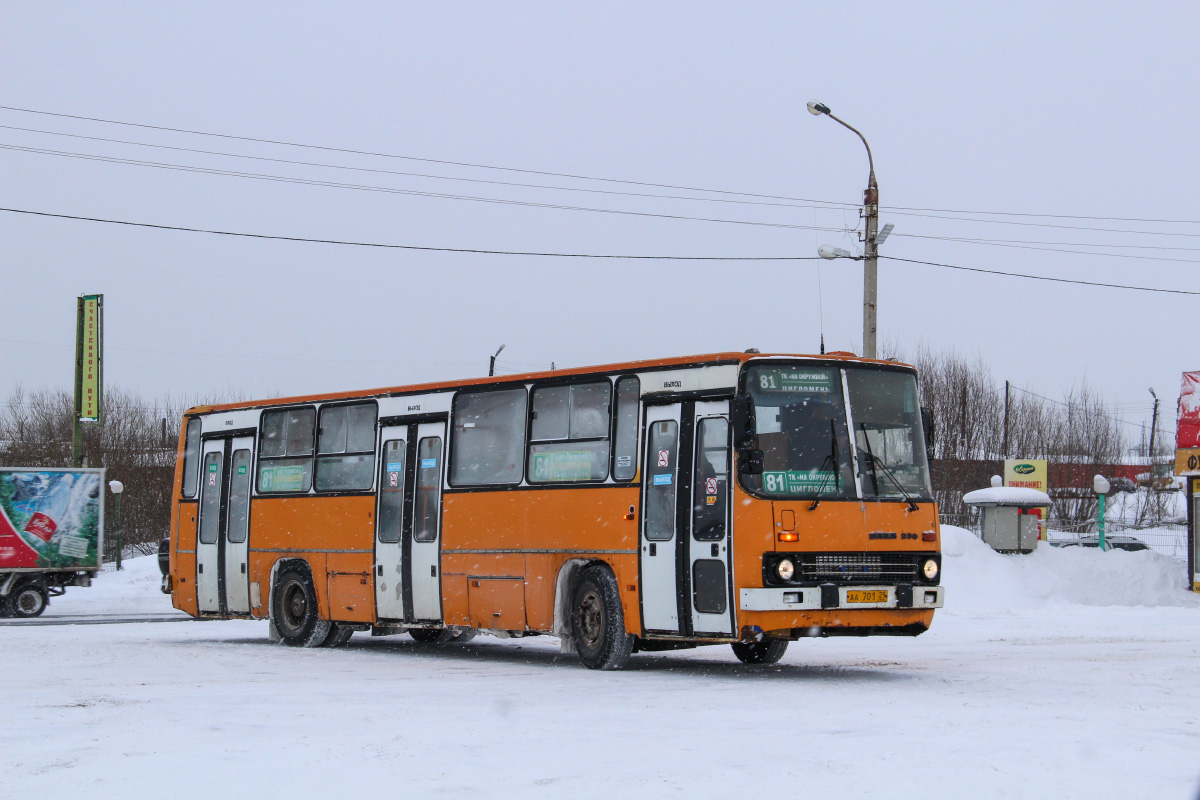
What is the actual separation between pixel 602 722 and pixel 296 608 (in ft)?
32.7

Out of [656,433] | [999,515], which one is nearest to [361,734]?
[656,433]

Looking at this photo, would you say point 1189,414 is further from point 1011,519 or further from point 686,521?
point 686,521

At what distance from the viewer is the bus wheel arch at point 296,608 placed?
18.8 m

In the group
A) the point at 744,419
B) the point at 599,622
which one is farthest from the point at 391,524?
the point at 744,419

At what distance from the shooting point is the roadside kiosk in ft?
102

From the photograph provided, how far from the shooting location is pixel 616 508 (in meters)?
14.6

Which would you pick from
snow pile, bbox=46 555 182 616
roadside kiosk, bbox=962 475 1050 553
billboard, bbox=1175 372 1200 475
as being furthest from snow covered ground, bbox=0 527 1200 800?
billboard, bbox=1175 372 1200 475

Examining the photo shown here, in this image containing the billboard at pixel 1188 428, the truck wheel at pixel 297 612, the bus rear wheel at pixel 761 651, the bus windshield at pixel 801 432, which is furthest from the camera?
the billboard at pixel 1188 428

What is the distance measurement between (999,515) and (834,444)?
1910 centimetres

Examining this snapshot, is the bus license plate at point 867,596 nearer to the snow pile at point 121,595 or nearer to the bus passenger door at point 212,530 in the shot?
the bus passenger door at point 212,530

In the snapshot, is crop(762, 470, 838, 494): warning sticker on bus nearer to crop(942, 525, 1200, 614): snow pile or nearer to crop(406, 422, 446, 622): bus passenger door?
crop(406, 422, 446, 622): bus passenger door

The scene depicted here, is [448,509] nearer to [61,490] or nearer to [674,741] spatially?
[674,741]

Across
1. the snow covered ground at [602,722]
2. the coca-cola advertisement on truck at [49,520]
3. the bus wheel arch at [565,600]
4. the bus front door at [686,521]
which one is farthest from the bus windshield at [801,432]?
the coca-cola advertisement on truck at [49,520]

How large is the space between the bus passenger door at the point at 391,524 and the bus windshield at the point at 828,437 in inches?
219
